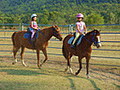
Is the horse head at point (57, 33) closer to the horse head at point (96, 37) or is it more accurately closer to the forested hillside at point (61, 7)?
the horse head at point (96, 37)

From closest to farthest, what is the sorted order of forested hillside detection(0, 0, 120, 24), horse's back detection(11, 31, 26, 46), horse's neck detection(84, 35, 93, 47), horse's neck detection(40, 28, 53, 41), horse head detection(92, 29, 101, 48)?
1. horse head detection(92, 29, 101, 48)
2. horse's neck detection(84, 35, 93, 47)
3. horse's neck detection(40, 28, 53, 41)
4. horse's back detection(11, 31, 26, 46)
5. forested hillside detection(0, 0, 120, 24)

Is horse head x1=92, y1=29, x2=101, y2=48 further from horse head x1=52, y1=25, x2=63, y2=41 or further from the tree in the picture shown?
the tree

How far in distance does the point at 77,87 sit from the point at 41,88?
1118 millimetres

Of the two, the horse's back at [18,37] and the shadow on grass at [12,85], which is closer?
the shadow on grass at [12,85]

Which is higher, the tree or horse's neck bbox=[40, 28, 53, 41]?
the tree

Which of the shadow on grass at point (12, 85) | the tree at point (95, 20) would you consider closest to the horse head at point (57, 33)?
the shadow on grass at point (12, 85)

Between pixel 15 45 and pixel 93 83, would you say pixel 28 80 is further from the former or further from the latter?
pixel 15 45

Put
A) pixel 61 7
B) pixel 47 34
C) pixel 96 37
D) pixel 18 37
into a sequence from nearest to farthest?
pixel 96 37
pixel 47 34
pixel 18 37
pixel 61 7

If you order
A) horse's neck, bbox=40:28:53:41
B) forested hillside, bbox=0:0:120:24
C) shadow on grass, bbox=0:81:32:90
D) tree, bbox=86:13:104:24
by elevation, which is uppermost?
forested hillside, bbox=0:0:120:24

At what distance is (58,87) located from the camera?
604 cm

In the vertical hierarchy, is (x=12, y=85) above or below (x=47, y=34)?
below

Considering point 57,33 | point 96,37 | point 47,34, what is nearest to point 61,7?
point 47,34

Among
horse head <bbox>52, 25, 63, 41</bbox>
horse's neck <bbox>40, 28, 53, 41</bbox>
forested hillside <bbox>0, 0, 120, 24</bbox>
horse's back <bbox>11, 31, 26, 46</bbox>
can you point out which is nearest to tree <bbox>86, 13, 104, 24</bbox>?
forested hillside <bbox>0, 0, 120, 24</bbox>

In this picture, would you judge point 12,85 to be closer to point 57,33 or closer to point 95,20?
point 57,33
